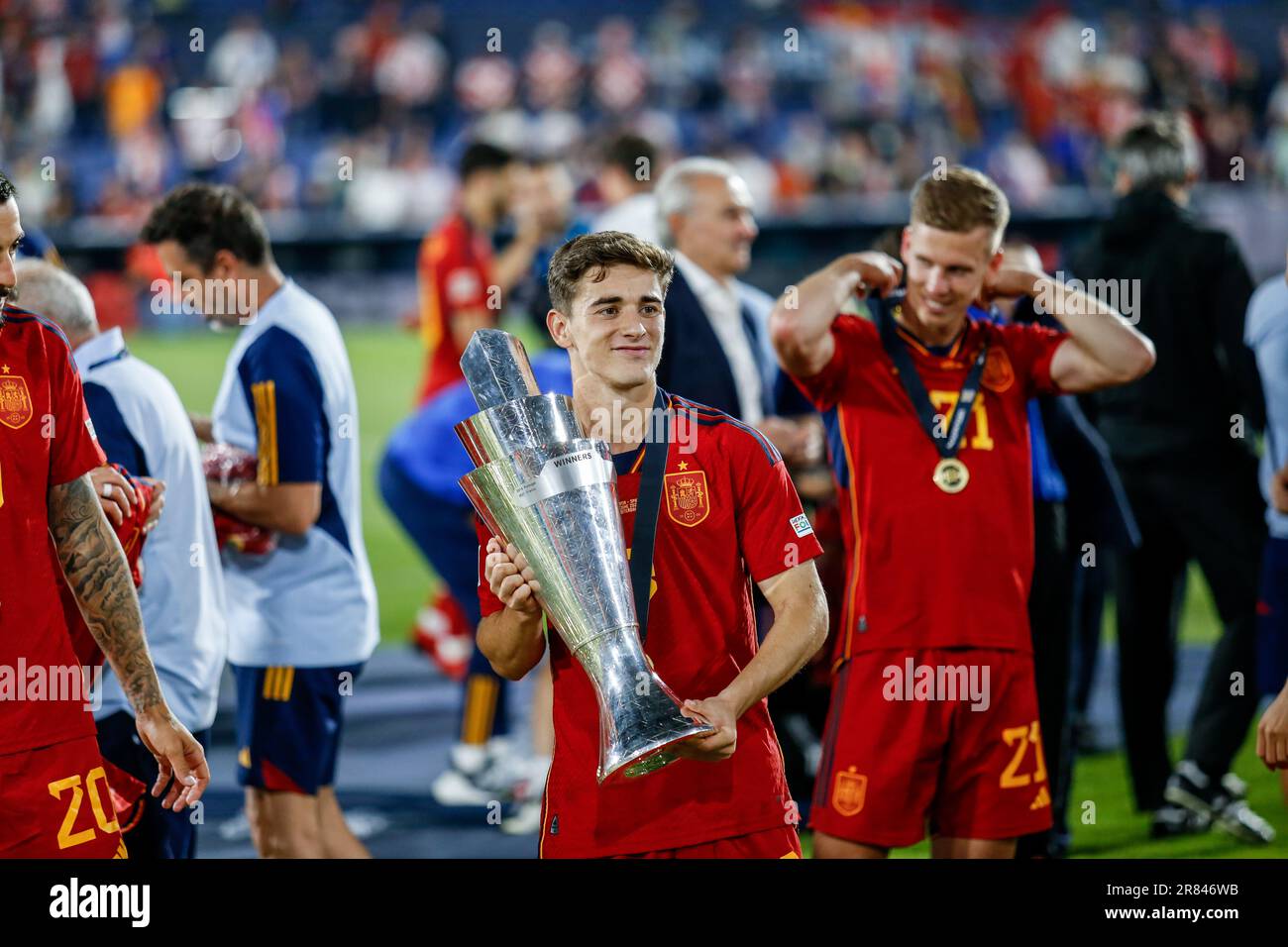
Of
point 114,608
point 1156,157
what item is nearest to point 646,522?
point 114,608

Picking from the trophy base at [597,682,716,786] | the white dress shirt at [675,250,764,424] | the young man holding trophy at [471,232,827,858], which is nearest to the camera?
the trophy base at [597,682,716,786]

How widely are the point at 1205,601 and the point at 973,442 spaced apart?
668 cm

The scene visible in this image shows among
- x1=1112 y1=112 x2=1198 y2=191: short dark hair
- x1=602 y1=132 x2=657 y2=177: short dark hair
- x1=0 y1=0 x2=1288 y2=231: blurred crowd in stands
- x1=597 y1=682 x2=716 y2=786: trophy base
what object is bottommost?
x1=597 y1=682 x2=716 y2=786: trophy base

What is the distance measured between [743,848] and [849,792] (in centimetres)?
95

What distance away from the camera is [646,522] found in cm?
307

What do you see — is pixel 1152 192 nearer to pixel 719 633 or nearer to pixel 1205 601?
pixel 719 633

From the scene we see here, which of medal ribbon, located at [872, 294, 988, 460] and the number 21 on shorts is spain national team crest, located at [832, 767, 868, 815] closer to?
the number 21 on shorts

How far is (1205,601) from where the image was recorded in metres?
10.1

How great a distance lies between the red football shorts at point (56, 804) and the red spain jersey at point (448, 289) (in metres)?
5.20

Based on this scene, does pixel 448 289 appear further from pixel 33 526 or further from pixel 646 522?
pixel 646 522

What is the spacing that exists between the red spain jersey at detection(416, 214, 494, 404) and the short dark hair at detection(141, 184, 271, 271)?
361 centimetres

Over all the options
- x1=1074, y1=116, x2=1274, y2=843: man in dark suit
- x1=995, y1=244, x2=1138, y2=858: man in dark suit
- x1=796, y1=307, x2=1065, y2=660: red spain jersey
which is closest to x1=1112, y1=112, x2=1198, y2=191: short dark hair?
x1=1074, y1=116, x2=1274, y2=843: man in dark suit

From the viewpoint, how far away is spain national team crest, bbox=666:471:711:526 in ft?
10.3

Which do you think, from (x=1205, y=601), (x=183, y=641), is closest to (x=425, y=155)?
(x=1205, y=601)
